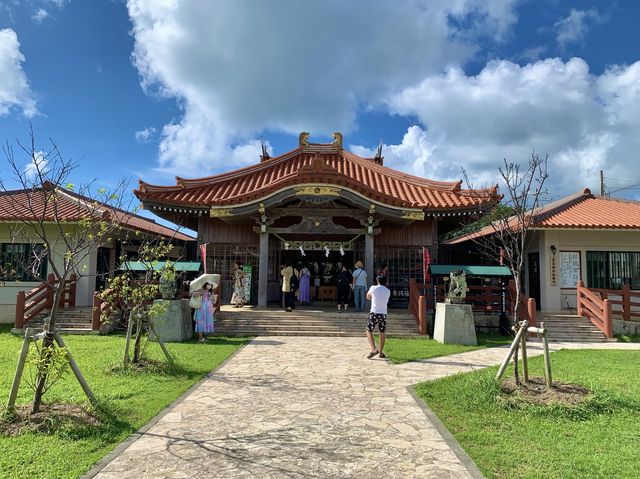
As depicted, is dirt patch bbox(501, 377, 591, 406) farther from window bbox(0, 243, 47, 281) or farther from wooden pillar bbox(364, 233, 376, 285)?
window bbox(0, 243, 47, 281)

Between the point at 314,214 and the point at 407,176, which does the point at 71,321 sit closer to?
the point at 314,214

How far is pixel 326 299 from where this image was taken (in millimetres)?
18016

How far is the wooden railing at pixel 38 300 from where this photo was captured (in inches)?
485

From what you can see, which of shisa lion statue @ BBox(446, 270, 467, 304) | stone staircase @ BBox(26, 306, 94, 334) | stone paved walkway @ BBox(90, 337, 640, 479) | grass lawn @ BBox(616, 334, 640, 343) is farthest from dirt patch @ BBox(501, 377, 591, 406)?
stone staircase @ BBox(26, 306, 94, 334)

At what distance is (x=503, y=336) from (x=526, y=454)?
9.40 metres

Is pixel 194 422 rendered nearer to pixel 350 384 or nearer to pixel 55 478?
pixel 55 478

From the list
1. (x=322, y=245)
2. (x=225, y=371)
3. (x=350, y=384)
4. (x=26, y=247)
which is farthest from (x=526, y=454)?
(x=26, y=247)

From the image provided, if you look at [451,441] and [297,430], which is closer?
[451,441]

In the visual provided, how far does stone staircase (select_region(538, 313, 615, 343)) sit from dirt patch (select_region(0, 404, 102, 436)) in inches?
476

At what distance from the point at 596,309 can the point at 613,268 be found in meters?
3.32

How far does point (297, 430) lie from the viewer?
4875mm

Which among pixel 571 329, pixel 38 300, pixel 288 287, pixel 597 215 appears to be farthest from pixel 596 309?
pixel 38 300

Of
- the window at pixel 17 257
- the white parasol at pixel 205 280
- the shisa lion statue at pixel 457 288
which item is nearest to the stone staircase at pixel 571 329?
the shisa lion statue at pixel 457 288

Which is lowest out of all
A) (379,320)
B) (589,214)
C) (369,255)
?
(379,320)
